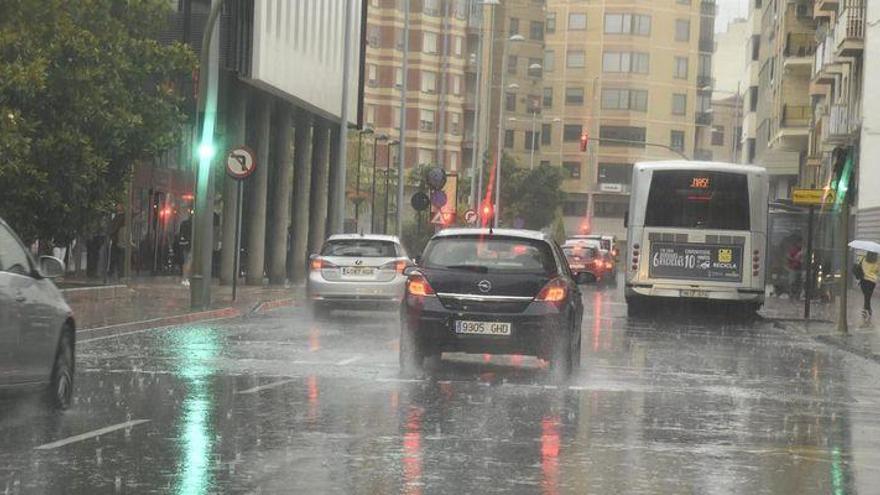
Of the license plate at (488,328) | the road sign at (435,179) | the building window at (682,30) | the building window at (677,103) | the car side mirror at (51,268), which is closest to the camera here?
the car side mirror at (51,268)

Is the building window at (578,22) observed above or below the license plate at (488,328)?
above

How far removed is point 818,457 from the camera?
1134 cm

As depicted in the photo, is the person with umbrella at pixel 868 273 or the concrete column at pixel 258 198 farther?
the concrete column at pixel 258 198

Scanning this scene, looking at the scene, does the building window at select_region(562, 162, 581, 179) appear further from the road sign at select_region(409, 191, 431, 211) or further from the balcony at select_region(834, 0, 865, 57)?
the road sign at select_region(409, 191, 431, 211)

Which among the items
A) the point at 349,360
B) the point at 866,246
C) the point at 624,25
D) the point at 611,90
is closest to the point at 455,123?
the point at 611,90

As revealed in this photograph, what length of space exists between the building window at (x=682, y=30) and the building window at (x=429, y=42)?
88.8ft

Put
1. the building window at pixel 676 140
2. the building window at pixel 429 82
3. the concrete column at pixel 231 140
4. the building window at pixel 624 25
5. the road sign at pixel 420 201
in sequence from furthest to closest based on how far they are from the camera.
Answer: the building window at pixel 676 140 → the building window at pixel 624 25 → the building window at pixel 429 82 → the road sign at pixel 420 201 → the concrete column at pixel 231 140

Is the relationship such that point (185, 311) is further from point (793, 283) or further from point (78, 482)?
point (793, 283)

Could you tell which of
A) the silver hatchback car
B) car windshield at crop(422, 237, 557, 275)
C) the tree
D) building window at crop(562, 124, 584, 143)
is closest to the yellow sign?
the silver hatchback car

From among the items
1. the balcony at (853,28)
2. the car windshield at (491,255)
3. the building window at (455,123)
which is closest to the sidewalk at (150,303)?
the car windshield at (491,255)

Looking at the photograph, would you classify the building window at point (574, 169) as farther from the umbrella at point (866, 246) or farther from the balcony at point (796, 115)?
the umbrella at point (866, 246)

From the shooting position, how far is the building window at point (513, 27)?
122 metres

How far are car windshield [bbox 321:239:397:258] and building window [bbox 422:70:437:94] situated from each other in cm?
8163

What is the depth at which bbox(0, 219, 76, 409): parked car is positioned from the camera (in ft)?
38.4
